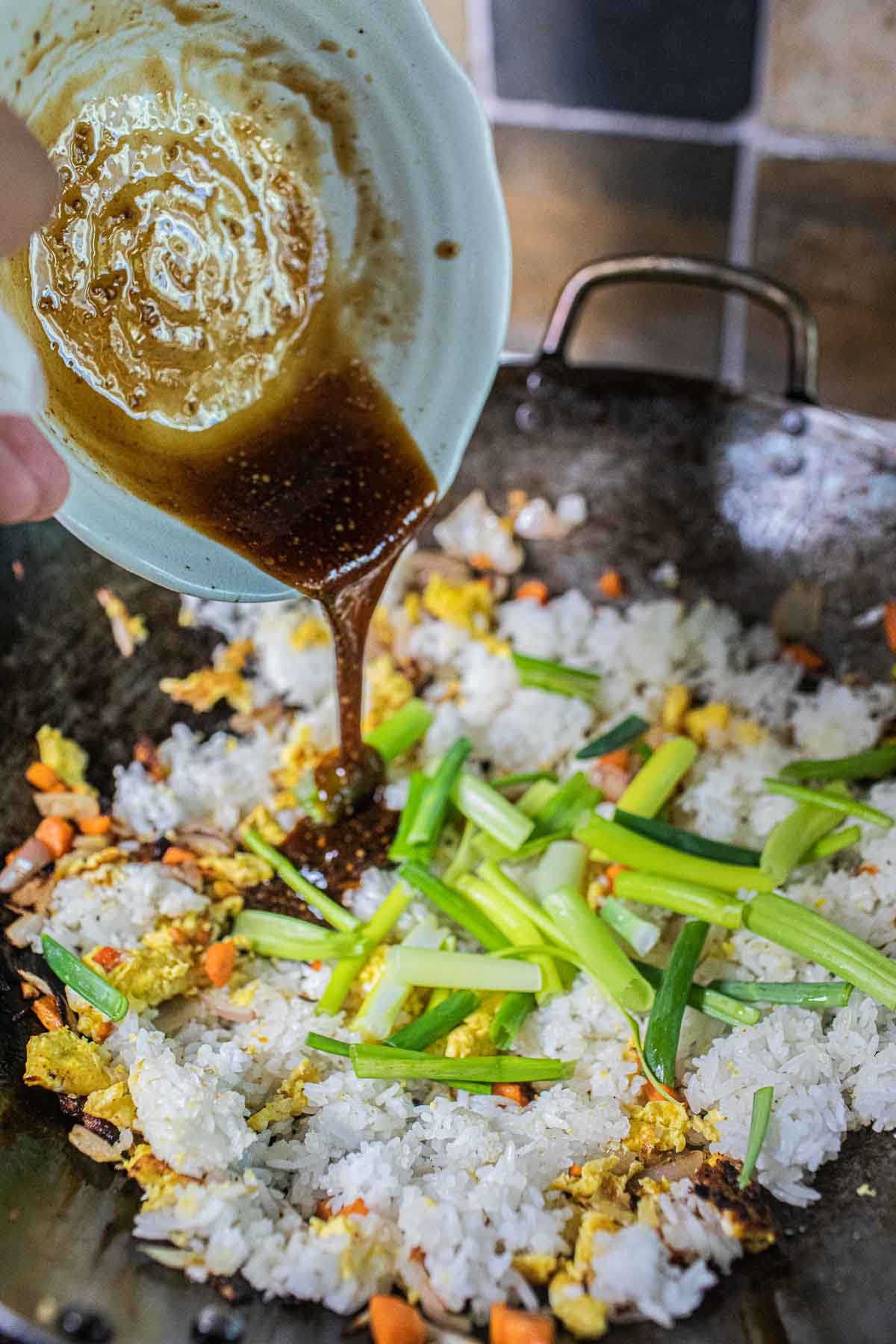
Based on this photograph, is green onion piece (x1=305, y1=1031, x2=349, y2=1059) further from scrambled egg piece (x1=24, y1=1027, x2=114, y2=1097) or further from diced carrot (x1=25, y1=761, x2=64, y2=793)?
diced carrot (x1=25, y1=761, x2=64, y2=793)

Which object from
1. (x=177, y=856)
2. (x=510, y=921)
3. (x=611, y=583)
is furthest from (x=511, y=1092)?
(x=611, y=583)

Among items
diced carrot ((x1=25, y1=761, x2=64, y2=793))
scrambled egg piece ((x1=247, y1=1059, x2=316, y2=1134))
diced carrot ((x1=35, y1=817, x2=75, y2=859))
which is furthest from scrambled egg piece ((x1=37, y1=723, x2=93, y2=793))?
scrambled egg piece ((x1=247, y1=1059, x2=316, y2=1134))

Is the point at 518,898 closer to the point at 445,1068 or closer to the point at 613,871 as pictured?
the point at 613,871

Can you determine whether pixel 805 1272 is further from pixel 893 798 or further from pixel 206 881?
pixel 206 881

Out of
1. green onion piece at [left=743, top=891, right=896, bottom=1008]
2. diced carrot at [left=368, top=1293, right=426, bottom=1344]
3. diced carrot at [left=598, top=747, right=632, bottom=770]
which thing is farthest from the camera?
diced carrot at [left=598, top=747, right=632, bottom=770]

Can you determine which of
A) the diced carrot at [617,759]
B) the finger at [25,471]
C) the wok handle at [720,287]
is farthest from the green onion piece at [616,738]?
the finger at [25,471]

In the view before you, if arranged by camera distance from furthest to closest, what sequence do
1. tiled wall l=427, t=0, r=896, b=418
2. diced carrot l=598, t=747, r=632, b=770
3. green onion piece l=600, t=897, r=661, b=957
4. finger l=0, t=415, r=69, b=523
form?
tiled wall l=427, t=0, r=896, b=418 < diced carrot l=598, t=747, r=632, b=770 < green onion piece l=600, t=897, r=661, b=957 < finger l=0, t=415, r=69, b=523

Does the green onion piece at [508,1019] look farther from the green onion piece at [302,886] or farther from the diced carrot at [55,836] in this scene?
the diced carrot at [55,836]

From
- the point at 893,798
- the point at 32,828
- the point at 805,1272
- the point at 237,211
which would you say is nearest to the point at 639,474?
the point at 893,798
